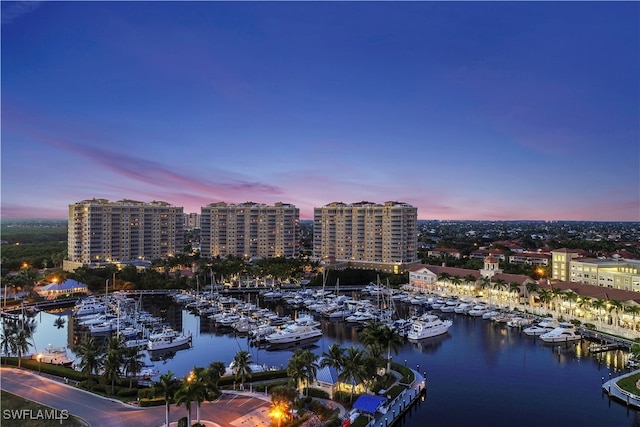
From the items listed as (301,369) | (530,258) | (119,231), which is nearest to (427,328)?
(301,369)

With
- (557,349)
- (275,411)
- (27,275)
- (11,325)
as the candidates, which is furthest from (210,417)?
(27,275)

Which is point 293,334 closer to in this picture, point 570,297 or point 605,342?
point 605,342

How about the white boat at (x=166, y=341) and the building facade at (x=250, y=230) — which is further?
the building facade at (x=250, y=230)

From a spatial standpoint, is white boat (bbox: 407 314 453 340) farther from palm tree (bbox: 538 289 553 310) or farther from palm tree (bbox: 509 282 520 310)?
palm tree (bbox: 509 282 520 310)

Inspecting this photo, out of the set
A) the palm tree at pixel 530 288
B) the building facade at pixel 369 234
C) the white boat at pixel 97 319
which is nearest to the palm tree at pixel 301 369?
the white boat at pixel 97 319

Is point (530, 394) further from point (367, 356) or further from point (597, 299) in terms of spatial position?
point (597, 299)

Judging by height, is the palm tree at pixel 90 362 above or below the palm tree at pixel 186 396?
below

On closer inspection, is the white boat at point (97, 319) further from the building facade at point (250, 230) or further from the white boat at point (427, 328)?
the building facade at point (250, 230)

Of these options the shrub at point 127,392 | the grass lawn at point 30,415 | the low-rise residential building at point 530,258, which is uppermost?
the low-rise residential building at point 530,258
